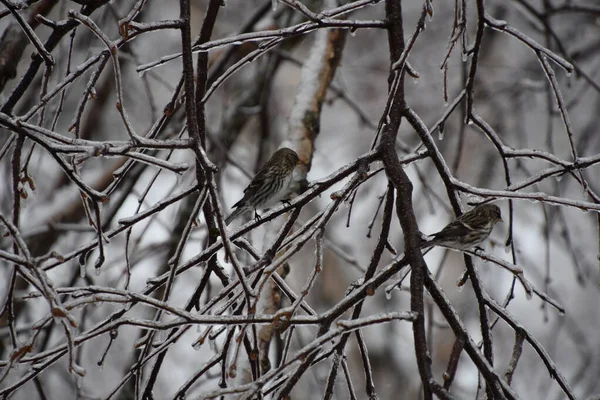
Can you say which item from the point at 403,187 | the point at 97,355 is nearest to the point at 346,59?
the point at 97,355

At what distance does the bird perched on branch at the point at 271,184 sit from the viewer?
271 cm

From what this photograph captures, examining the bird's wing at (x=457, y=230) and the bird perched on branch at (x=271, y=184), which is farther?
the bird perched on branch at (x=271, y=184)

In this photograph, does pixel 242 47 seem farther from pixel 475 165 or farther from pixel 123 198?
pixel 475 165

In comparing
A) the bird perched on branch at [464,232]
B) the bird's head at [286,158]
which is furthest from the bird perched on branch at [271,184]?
the bird perched on branch at [464,232]

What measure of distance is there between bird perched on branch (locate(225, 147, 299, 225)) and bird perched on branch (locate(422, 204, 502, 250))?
0.85 meters

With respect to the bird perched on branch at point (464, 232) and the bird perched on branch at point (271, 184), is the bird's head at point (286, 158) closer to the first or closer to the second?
the bird perched on branch at point (271, 184)

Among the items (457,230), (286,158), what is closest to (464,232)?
(457,230)

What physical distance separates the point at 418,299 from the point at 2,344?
3.44 metres

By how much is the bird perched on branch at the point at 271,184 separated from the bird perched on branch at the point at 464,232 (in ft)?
2.79

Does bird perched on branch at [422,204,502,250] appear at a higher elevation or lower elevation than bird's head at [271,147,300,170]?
lower

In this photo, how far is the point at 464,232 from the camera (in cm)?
194

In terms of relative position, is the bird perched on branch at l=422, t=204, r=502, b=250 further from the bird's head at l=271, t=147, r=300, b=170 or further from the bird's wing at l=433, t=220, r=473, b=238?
the bird's head at l=271, t=147, r=300, b=170

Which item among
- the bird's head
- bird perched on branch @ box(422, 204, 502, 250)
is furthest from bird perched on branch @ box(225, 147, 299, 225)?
bird perched on branch @ box(422, 204, 502, 250)

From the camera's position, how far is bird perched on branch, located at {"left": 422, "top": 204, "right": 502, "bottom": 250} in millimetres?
1875
